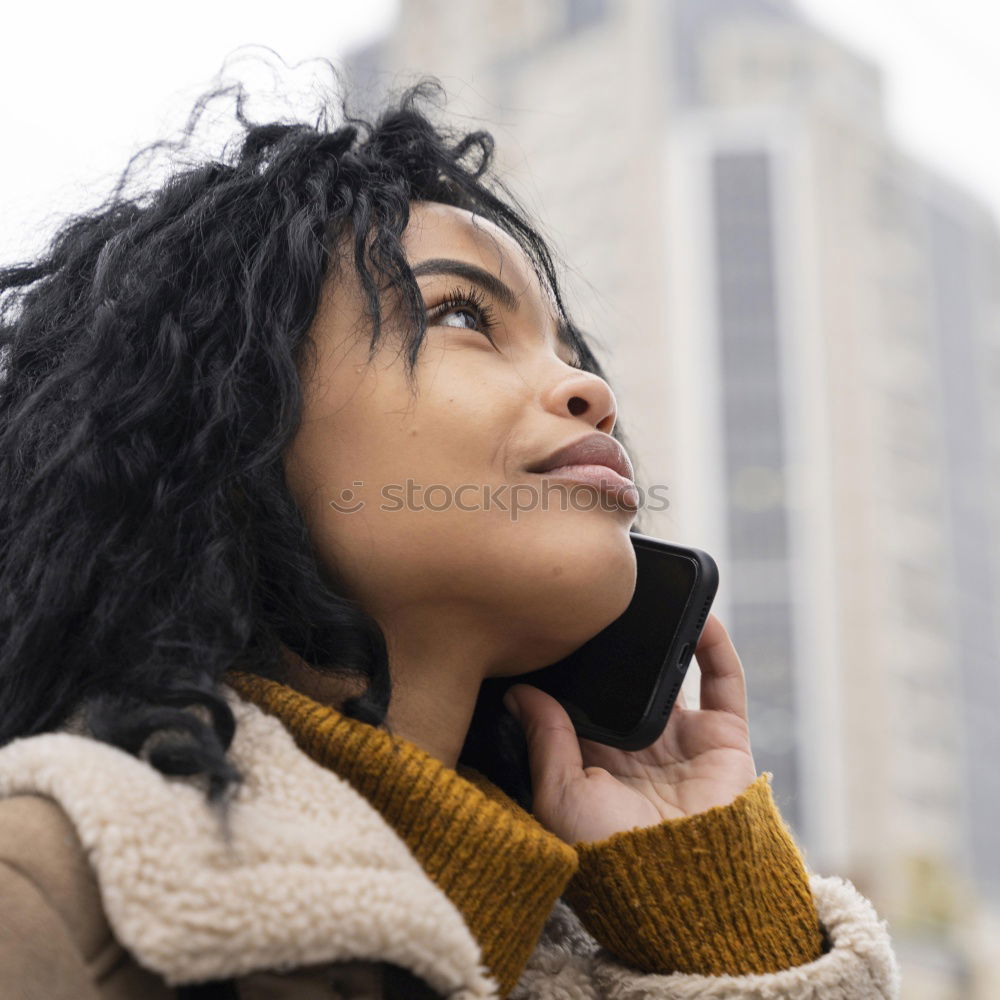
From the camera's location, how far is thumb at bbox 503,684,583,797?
77.5 inches

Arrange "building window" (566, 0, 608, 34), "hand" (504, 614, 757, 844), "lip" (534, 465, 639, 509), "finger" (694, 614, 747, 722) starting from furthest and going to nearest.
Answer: "building window" (566, 0, 608, 34), "finger" (694, 614, 747, 722), "hand" (504, 614, 757, 844), "lip" (534, 465, 639, 509)

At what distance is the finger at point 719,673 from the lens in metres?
2.20

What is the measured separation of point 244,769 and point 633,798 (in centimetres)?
78

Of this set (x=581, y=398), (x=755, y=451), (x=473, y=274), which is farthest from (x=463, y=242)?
(x=755, y=451)

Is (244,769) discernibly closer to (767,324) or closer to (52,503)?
(52,503)

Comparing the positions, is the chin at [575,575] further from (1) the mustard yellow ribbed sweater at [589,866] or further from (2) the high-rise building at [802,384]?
(2) the high-rise building at [802,384]

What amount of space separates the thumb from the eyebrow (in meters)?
0.70

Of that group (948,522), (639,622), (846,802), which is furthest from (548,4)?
(639,622)

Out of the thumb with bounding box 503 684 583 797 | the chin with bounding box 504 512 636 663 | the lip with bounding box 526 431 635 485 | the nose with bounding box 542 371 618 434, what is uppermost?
the nose with bounding box 542 371 618 434

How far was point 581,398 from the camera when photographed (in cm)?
187

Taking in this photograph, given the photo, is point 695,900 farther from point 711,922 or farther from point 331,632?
point 331,632

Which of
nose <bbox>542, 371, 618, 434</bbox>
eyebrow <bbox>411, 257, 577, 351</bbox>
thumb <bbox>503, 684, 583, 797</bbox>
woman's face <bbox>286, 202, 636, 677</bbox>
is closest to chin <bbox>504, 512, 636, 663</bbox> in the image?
woman's face <bbox>286, 202, 636, 677</bbox>

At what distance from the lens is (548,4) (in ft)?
197

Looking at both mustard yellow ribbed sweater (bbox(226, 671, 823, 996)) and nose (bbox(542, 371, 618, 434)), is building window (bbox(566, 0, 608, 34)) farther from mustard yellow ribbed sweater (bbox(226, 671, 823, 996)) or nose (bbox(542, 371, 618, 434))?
mustard yellow ribbed sweater (bbox(226, 671, 823, 996))
